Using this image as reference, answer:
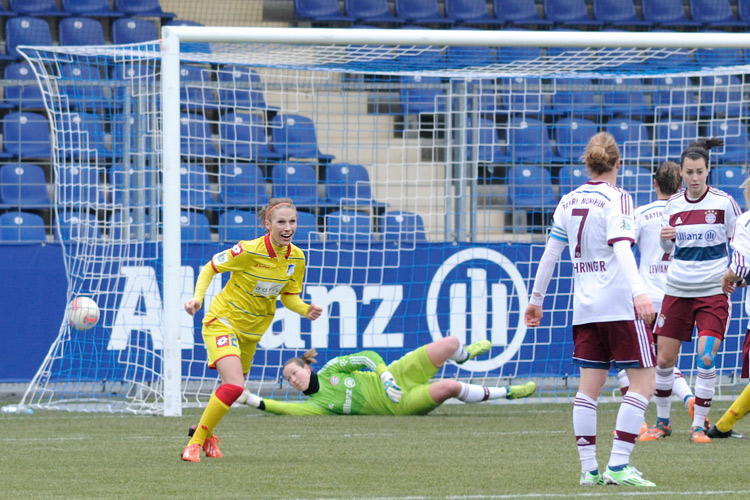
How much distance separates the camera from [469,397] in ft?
33.6

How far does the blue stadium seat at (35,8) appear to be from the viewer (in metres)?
15.4

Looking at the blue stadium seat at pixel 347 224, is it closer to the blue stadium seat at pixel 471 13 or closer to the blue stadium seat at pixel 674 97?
the blue stadium seat at pixel 674 97

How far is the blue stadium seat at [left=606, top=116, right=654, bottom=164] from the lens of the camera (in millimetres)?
13336

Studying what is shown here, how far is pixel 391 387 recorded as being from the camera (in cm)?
997

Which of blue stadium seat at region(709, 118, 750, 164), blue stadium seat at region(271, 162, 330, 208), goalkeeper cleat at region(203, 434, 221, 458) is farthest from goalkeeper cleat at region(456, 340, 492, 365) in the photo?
blue stadium seat at region(709, 118, 750, 164)

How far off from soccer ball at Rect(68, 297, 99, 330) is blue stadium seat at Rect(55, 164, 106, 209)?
2.93 feet

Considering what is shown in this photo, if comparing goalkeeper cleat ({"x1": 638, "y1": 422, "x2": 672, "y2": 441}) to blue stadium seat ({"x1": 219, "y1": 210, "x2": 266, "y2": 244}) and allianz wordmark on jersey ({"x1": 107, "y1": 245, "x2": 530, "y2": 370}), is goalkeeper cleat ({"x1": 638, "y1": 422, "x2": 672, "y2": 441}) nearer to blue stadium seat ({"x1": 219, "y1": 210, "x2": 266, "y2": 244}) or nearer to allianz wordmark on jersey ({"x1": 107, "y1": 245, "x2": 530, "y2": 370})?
allianz wordmark on jersey ({"x1": 107, "y1": 245, "x2": 530, "y2": 370})

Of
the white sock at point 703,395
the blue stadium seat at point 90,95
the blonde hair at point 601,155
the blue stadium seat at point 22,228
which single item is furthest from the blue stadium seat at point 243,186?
the blonde hair at point 601,155

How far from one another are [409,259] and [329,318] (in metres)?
1.02

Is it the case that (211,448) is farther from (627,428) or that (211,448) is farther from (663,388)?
(663,388)

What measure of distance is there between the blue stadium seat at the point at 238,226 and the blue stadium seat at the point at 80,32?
420 cm

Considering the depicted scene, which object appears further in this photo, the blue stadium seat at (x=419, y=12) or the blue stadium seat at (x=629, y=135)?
the blue stadium seat at (x=419, y=12)

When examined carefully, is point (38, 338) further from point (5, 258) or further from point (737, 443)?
point (737, 443)

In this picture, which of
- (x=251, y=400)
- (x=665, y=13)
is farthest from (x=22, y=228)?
(x=665, y=13)
